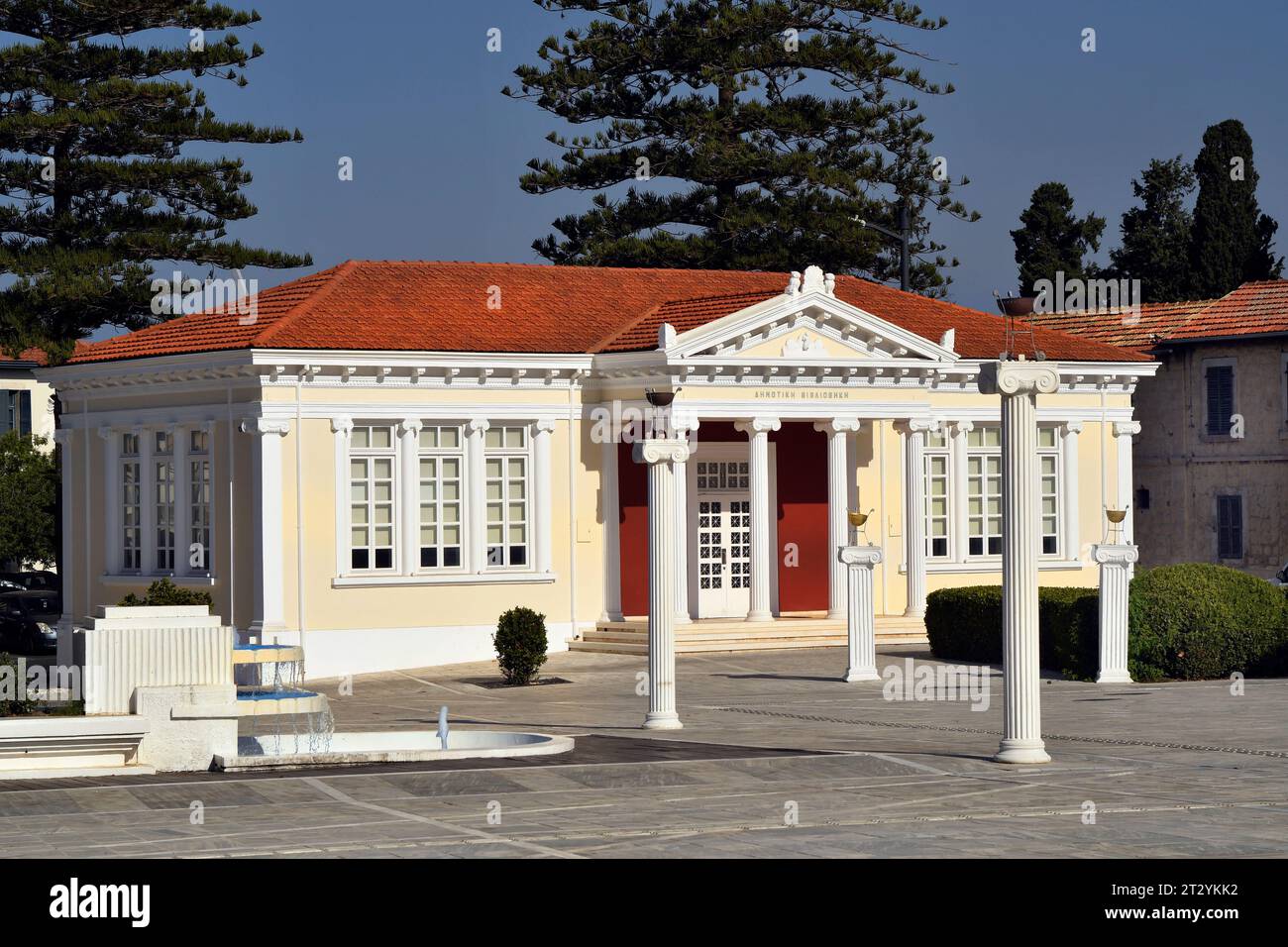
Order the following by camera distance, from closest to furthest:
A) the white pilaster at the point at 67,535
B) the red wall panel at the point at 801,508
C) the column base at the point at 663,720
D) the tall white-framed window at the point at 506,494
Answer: the column base at the point at 663,720 → the tall white-framed window at the point at 506,494 → the white pilaster at the point at 67,535 → the red wall panel at the point at 801,508

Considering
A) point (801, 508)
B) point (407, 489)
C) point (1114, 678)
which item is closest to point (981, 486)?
point (801, 508)

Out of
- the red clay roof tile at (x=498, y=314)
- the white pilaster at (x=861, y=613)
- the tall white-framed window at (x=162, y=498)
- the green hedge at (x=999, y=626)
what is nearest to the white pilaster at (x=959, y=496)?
the red clay roof tile at (x=498, y=314)

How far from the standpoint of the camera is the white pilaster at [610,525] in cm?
3462

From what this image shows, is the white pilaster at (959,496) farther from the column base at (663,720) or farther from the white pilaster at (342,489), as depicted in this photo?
the column base at (663,720)

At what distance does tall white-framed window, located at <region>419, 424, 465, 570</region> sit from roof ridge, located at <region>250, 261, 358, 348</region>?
2.75 meters

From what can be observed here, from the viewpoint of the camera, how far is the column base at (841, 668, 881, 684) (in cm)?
2895

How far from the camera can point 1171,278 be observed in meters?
62.5

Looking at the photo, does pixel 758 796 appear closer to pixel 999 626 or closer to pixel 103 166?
pixel 999 626

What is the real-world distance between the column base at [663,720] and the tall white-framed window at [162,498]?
13.7 meters

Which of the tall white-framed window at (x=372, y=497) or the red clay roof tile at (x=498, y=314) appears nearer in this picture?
the tall white-framed window at (x=372, y=497)

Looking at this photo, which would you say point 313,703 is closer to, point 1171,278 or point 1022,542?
point 1022,542

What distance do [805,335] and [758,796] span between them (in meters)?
18.4

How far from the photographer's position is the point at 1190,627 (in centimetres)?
2809

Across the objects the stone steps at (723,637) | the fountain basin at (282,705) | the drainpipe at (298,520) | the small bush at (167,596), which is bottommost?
the stone steps at (723,637)
